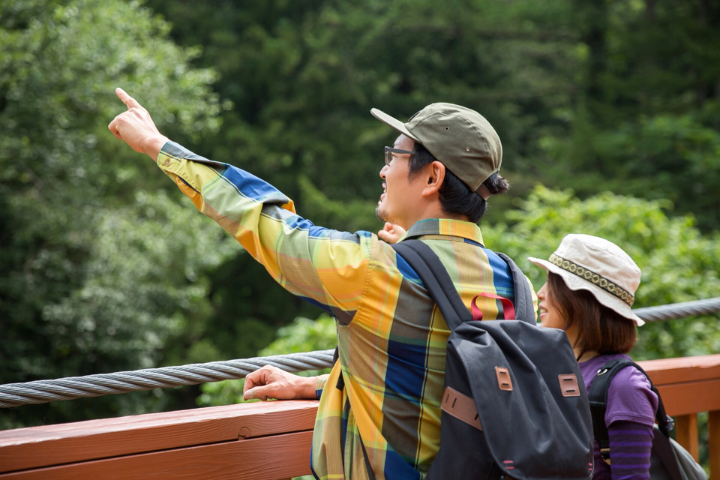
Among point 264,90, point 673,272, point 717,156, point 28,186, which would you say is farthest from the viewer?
point 264,90

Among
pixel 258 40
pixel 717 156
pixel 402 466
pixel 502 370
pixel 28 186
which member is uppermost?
pixel 258 40

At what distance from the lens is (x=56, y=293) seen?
916cm

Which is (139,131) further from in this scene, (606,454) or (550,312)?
(606,454)

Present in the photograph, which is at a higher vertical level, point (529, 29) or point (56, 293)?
point (529, 29)

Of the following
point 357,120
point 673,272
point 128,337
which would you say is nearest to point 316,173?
point 357,120

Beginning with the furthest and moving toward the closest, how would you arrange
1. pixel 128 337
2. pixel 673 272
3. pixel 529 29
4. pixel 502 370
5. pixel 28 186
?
pixel 529 29, pixel 128 337, pixel 28 186, pixel 673 272, pixel 502 370

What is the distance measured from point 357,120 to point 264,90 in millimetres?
2479

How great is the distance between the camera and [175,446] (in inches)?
51.5

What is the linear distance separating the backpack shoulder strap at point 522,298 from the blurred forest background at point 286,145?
10.0 ft

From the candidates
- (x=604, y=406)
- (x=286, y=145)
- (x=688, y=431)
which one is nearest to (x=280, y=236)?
(x=604, y=406)

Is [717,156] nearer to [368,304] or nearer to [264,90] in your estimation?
[264,90]

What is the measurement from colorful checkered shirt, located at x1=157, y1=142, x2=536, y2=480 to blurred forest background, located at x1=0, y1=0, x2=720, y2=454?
10.7ft

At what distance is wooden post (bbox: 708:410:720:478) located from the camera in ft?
7.29

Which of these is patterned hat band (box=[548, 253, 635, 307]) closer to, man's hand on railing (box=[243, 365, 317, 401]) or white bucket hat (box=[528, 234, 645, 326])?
white bucket hat (box=[528, 234, 645, 326])
